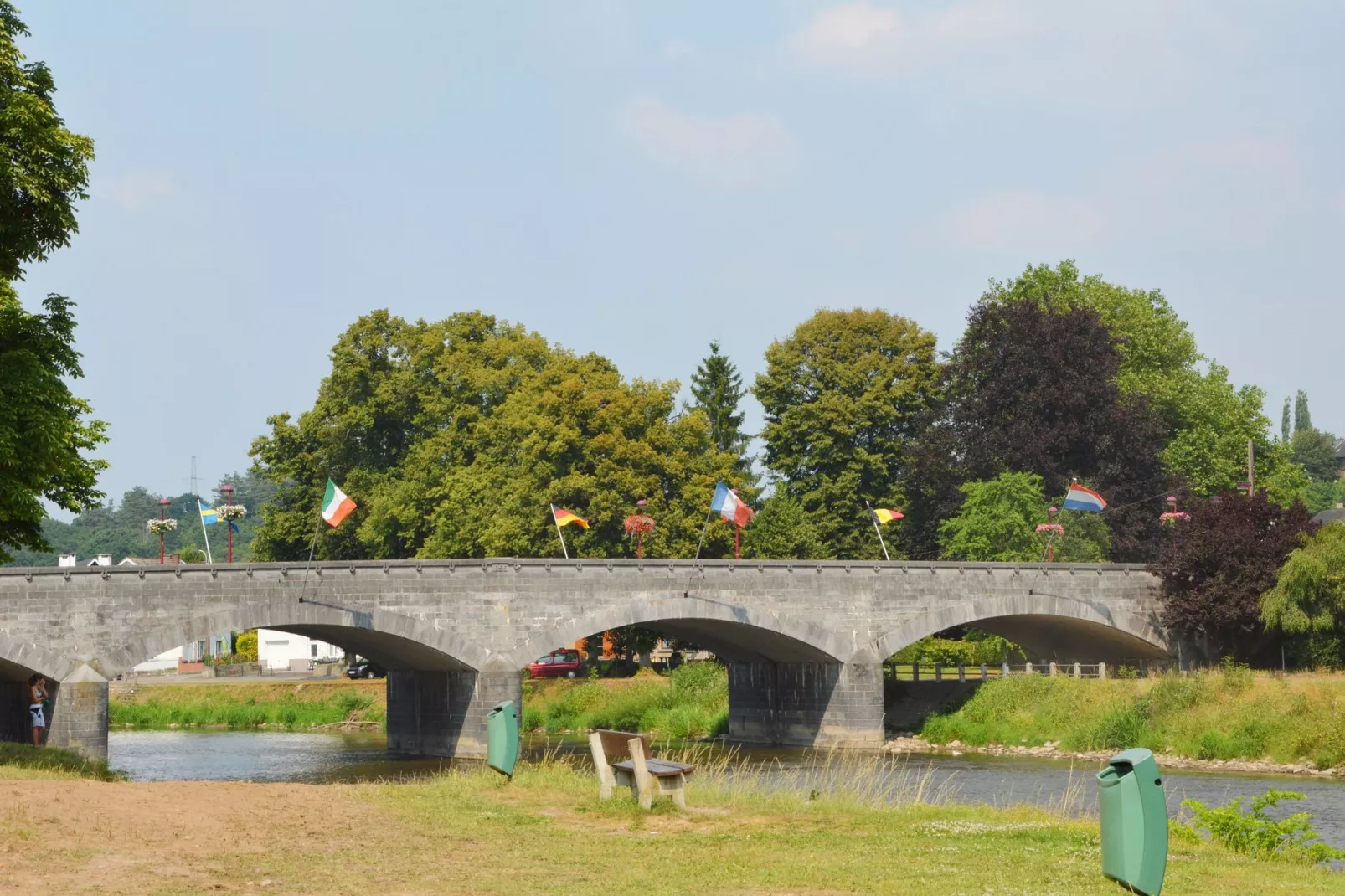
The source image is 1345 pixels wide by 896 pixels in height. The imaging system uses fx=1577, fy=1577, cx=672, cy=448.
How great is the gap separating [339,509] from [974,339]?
34.9 metres

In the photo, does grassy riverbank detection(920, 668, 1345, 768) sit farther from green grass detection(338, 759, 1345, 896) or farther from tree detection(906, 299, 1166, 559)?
green grass detection(338, 759, 1345, 896)

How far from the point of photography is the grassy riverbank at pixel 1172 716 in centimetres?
3928

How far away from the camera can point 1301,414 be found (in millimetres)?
188000

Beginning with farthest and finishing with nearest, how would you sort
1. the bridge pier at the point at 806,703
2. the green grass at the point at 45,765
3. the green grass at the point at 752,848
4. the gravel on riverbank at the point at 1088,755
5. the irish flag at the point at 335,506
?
the bridge pier at the point at 806,703, the irish flag at the point at 335,506, the gravel on riverbank at the point at 1088,755, the green grass at the point at 45,765, the green grass at the point at 752,848

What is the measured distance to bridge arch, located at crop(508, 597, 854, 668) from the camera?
143 ft

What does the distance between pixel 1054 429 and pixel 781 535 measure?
12286mm

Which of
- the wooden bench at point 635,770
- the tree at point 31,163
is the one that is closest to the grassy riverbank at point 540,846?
the wooden bench at point 635,770

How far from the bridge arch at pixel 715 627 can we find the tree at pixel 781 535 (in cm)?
1061

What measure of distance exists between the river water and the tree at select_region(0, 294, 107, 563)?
1228 cm

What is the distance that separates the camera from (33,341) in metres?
25.1

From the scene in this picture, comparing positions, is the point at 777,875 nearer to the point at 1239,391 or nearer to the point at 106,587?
the point at 106,587

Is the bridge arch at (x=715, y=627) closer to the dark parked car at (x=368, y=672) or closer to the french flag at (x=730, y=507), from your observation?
the french flag at (x=730, y=507)

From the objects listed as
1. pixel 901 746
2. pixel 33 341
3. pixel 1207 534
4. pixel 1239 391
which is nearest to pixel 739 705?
pixel 901 746

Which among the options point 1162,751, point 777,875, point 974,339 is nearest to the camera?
point 777,875
